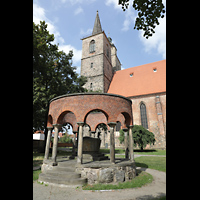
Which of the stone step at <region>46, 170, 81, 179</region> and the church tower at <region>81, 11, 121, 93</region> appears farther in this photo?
the church tower at <region>81, 11, 121, 93</region>

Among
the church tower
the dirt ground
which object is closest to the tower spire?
the church tower

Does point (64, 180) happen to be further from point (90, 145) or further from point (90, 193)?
point (90, 145)

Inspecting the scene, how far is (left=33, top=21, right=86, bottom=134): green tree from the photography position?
13.7 metres

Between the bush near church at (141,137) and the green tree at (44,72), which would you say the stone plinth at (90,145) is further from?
the bush near church at (141,137)

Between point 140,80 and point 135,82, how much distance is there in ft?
3.72

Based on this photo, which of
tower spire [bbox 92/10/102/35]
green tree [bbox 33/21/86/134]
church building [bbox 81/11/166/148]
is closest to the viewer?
green tree [bbox 33/21/86/134]

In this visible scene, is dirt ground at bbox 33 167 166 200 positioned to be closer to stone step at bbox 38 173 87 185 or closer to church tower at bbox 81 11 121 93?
stone step at bbox 38 173 87 185

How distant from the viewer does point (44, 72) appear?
14789 millimetres
